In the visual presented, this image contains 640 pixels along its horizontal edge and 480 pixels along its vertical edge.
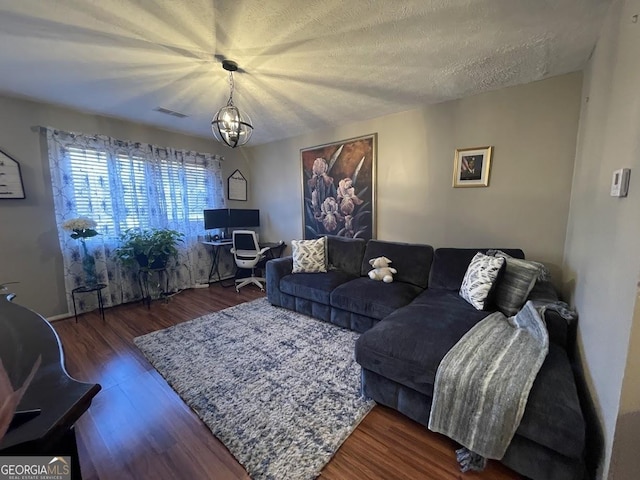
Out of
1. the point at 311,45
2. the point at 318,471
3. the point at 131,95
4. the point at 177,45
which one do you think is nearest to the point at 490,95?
the point at 311,45

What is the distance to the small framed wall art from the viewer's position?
2.63 m

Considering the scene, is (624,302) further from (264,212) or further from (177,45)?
(264,212)

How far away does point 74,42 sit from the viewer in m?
1.75

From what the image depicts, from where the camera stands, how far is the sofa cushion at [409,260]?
2.79m

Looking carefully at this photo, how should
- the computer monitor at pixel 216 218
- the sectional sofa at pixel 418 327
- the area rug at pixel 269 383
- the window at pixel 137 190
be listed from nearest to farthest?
the sectional sofa at pixel 418 327, the area rug at pixel 269 383, the window at pixel 137 190, the computer monitor at pixel 216 218

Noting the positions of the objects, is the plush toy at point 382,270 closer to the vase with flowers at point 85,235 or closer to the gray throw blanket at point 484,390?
the gray throw blanket at point 484,390

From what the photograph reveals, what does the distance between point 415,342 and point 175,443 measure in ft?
4.93

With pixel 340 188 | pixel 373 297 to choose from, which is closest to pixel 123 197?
pixel 340 188

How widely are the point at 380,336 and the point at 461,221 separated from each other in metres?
1.86

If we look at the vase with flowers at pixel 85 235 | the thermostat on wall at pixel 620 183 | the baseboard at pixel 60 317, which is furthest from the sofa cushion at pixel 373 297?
the baseboard at pixel 60 317

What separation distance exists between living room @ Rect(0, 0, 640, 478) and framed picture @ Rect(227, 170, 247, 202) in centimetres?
77

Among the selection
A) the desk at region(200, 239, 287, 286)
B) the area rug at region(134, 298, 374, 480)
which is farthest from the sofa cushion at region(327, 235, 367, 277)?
the desk at region(200, 239, 287, 286)

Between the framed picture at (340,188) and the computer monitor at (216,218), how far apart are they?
1.35 m

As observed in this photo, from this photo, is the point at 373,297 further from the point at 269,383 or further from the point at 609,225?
the point at 609,225
